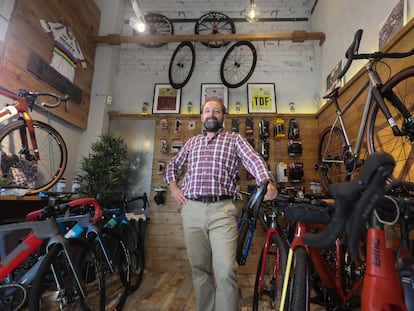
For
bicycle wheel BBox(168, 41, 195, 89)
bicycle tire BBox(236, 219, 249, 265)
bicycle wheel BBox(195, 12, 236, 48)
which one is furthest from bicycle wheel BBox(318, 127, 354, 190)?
bicycle wheel BBox(195, 12, 236, 48)

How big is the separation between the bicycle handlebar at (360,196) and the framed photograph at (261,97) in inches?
111

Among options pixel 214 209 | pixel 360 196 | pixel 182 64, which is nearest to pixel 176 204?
pixel 214 209

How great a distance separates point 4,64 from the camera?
203cm

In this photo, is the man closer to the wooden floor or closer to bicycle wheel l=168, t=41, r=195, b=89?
the wooden floor

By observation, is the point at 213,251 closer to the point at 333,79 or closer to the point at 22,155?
the point at 22,155

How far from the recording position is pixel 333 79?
109 inches

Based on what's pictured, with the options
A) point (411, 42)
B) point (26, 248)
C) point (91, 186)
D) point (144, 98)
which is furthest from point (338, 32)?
point (26, 248)

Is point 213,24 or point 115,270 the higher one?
point 213,24

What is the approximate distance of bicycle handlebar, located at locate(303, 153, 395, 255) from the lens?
0.49 m

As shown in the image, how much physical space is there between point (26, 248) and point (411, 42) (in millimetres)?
2845

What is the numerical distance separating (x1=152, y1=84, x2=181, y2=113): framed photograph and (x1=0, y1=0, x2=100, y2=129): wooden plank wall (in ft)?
3.24

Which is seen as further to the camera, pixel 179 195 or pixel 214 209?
pixel 179 195

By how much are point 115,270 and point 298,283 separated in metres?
1.55

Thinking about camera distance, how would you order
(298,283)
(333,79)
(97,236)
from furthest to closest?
(333,79)
(97,236)
(298,283)
